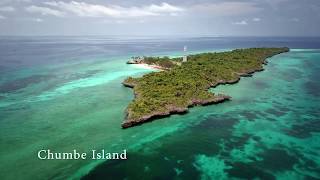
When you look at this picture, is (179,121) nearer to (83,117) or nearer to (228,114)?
(228,114)

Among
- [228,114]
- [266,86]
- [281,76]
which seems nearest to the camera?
[228,114]

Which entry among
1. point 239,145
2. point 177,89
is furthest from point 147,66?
point 239,145

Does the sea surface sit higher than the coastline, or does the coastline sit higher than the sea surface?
the coastline

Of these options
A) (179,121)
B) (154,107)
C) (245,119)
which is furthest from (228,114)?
(154,107)

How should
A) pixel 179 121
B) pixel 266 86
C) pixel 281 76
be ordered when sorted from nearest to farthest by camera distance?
pixel 179 121
pixel 266 86
pixel 281 76

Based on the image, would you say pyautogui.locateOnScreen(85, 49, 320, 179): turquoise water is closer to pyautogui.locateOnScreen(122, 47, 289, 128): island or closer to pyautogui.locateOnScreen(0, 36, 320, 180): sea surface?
pyautogui.locateOnScreen(0, 36, 320, 180): sea surface

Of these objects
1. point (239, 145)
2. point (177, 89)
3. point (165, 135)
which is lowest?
point (239, 145)

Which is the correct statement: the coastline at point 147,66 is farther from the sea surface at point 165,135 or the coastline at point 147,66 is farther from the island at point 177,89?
the sea surface at point 165,135

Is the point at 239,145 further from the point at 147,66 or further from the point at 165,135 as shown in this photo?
the point at 147,66

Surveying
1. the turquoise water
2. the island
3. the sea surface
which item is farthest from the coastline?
the turquoise water

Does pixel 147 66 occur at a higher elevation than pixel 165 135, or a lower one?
higher

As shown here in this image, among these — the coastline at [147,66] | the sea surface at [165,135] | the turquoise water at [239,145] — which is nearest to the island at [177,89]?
the sea surface at [165,135]
